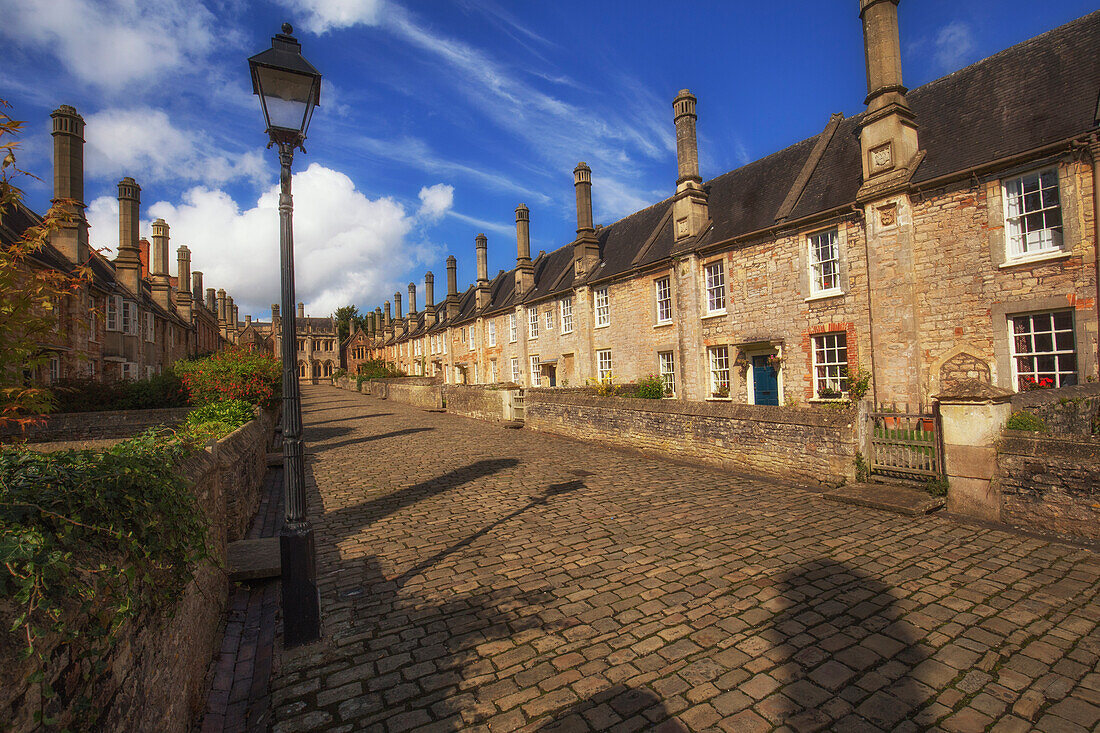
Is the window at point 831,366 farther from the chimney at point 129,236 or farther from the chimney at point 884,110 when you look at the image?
the chimney at point 129,236

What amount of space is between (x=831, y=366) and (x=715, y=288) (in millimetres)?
5278

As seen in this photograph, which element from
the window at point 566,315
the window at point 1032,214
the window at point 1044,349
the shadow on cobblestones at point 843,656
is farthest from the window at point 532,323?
the shadow on cobblestones at point 843,656

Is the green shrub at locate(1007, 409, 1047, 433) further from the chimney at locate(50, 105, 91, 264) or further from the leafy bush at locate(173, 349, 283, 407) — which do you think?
the chimney at locate(50, 105, 91, 264)

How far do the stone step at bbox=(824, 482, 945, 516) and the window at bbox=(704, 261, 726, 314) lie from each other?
1110cm

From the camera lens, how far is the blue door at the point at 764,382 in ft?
56.3

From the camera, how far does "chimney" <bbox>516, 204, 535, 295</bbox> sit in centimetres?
3312

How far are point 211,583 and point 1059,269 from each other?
633 inches

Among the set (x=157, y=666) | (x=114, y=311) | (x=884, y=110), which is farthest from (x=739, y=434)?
(x=114, y=311)

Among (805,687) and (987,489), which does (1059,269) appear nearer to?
(987,489)

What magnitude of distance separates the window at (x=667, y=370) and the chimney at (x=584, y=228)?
7.05 meters

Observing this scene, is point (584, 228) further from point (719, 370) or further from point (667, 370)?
point (719, 370)

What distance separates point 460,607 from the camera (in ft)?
16.6

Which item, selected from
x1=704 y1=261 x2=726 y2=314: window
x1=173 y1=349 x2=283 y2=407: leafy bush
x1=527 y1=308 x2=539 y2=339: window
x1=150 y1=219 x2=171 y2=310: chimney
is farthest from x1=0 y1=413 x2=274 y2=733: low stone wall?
x1=150 y1=219 x2=171 y2=310: chimney

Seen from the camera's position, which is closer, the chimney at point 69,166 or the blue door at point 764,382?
the blue door at point 764,382
